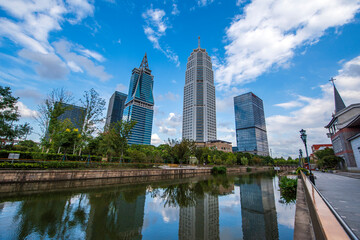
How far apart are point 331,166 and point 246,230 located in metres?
46.2

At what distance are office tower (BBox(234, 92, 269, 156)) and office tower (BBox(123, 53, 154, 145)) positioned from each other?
80117 mm

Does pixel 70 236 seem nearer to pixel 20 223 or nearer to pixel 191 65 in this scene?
pixel 20 223

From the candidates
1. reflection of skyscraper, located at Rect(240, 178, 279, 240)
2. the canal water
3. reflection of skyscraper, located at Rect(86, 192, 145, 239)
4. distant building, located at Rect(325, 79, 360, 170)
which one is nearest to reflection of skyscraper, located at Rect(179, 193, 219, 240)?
the canal water

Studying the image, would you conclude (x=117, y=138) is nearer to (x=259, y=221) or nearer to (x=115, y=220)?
(x=115, y=220)

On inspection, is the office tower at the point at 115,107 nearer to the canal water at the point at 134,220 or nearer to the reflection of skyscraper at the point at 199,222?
the canal water at the point at 134,220

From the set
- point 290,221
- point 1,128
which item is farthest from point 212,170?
point 1,128

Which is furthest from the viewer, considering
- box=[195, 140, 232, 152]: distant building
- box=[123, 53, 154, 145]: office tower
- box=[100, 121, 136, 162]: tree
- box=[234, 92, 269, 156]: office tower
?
box=[234, 92, 269, 156]: office tower

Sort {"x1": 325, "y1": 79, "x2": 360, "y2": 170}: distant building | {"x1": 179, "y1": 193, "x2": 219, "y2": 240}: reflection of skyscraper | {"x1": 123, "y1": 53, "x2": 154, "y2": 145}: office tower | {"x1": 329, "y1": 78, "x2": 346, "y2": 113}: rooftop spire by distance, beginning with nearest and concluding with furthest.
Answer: {"x1": 179, "y1": 193, "x2": 219, "y2": 240}: reflection of skyscraper, {"x1": 325, "y1": 79, "x2": 360, "y2": 170}: distant building, {"x1": 329, "y1": 78, "x2": 346, "y2": 113}: rooftop spire, {"x1": 123, "y1": 53, "x2": 154, "y2": 145}: office tower

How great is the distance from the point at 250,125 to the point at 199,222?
139 m

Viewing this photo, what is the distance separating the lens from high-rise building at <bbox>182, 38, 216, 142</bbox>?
116 metres

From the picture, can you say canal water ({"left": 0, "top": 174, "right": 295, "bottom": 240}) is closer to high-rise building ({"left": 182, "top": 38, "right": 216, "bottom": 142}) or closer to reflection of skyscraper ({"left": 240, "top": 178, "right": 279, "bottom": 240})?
reflection of skyscraper ({"left": 240, "top": 178, "right": 279, "bottom": 240})

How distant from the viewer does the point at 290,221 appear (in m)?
7.11

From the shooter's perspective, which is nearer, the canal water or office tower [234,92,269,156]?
the canal water

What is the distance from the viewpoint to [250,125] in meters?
132
